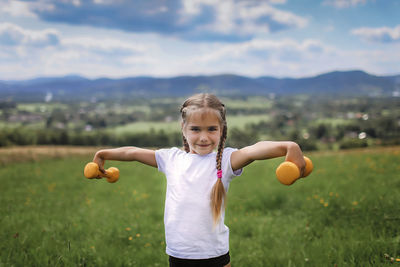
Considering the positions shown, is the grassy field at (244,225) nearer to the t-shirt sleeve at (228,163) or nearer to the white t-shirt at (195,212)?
the white t-shirt at (195,212)

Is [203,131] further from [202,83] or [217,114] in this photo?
[202,83]

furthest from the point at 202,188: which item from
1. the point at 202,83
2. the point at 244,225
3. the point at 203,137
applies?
the point at 202,83

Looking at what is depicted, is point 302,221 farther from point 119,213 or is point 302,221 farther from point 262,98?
point 262,98

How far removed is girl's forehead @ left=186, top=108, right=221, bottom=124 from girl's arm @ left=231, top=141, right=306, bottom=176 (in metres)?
0.30

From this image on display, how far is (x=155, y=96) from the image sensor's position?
136000 mm

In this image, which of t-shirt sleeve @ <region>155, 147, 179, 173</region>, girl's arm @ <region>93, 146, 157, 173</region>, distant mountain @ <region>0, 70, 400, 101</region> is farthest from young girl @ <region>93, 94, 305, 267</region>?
distant mountain @ <region>0, 70, 400, 101</region>

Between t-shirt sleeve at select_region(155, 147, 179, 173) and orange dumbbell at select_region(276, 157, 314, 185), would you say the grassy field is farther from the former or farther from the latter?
orange dumbbell at select_region(276, 157, 314, 185)

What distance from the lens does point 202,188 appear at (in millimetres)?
2373

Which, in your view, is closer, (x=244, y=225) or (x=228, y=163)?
(x=228, y=163)

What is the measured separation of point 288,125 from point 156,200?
2678 inches

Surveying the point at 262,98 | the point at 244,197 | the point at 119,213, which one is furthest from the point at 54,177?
the point at 262,98

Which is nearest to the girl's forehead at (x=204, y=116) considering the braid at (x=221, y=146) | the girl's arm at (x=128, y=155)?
the braid at (x=221, y=146)

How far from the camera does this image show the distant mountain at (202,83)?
362 ft

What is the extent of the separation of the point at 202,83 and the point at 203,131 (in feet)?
410
